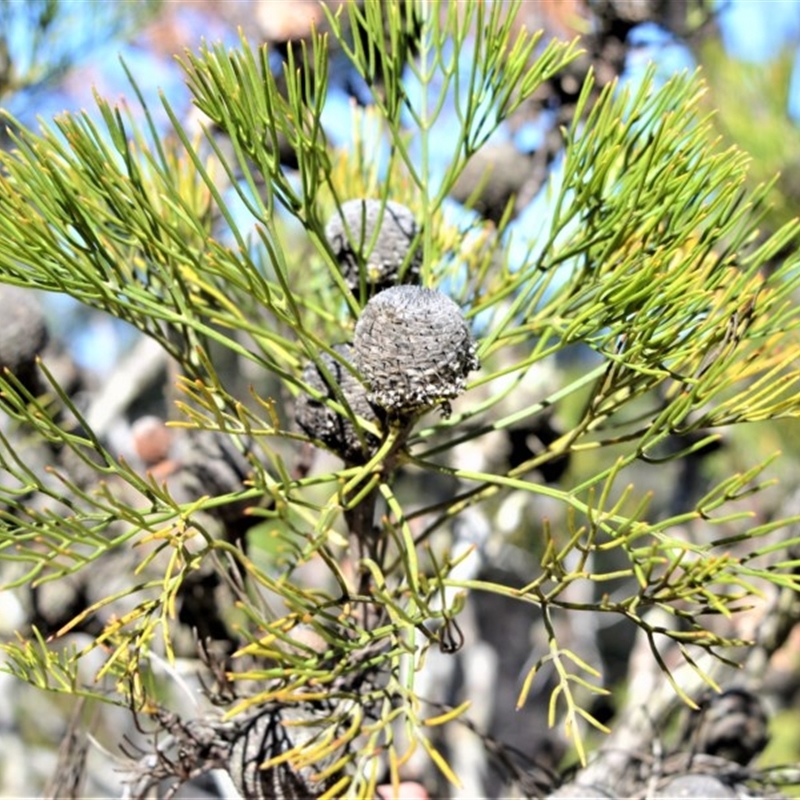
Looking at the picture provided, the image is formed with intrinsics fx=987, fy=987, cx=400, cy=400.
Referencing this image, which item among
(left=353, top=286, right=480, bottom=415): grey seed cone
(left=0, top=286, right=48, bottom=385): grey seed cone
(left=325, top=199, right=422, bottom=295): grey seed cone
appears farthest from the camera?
(left=0, top=286, right=48, bottom=385): grey seed cone

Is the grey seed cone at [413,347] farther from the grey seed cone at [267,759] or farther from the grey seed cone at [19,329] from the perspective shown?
the grey seed cone at [19,329]

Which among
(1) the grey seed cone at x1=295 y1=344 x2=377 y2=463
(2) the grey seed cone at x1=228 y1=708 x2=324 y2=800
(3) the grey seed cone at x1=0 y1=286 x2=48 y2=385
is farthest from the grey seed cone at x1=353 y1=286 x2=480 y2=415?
(3) the grey seed cone at x1=0 y1=286 x2=48 y2=385

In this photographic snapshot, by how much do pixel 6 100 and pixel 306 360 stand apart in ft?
2.52

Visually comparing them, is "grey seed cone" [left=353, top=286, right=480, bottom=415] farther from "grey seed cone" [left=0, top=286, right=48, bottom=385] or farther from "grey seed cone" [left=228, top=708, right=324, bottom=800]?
"grey seed cone" [left=0, top=286, right=48, bottom=385]

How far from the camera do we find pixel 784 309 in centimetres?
46

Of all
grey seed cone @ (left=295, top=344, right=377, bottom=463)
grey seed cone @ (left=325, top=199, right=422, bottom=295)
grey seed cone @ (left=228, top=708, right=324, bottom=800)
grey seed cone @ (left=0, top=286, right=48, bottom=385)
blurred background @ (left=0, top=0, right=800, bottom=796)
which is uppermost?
blurred background @ (left=0, top=0, right=800, bottom=796)

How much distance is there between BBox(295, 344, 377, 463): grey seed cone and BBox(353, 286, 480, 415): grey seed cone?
0.04 meters

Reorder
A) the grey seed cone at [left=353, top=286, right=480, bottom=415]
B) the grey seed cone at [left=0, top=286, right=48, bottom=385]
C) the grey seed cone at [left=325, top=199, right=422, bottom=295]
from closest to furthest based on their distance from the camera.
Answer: the grey seed cone at [left=353, top=286, right=480, bottom=415], the grey seed cone at [left=325, top=199, right=422, bottom=295], the grey seed cone at [left=0, top=286, right=48, bottom=385]

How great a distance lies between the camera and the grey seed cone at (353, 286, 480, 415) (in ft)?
1.28

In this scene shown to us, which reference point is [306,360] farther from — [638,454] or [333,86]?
[333,86]

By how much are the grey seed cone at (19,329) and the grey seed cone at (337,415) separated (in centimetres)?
30

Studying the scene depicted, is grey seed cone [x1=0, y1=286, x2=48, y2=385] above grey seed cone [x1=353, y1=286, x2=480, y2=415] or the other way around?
above

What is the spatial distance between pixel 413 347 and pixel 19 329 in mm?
386

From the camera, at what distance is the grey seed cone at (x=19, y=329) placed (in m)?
0.66
